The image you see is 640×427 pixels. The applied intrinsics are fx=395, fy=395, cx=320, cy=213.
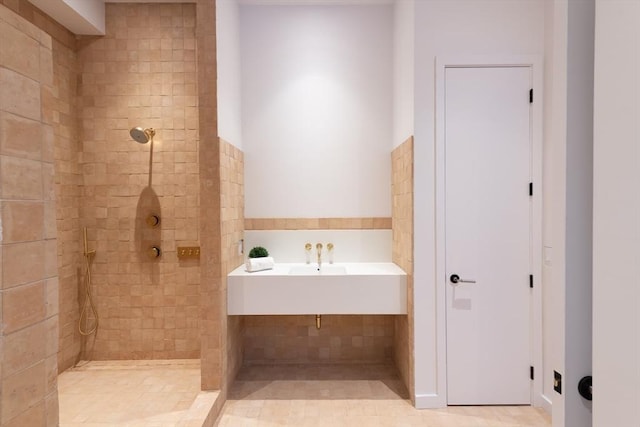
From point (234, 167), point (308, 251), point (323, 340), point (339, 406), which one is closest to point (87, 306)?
point (234, 167)

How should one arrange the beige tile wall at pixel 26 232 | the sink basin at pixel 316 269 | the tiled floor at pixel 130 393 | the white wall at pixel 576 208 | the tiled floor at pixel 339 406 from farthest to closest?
the sink basin at pixel 316 269, the tiled floor at pixel 339 406, the tiled floor at pixel 130 393, the white wall at pixel 576 208, the beige tile wall at pixel 26 232

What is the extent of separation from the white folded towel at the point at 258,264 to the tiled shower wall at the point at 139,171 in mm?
649

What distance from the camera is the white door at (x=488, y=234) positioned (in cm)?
281

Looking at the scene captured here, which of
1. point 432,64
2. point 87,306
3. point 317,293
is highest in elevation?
point 432,64

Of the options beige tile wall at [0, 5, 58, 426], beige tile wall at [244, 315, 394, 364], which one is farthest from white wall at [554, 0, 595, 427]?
beige tile wall at [244, 315, 394, 364]

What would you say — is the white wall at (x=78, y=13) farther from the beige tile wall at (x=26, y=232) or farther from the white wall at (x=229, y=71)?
the beige tile wall at (x=26, y=232)

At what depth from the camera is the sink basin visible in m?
3.21

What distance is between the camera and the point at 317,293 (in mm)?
2949

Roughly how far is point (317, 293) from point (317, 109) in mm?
1634

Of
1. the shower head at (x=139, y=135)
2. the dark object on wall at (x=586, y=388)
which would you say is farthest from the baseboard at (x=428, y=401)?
the shower head at (x=139, y=135)

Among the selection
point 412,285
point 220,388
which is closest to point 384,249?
point 412,285

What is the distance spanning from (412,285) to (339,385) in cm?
108

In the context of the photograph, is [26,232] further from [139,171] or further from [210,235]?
[139,171]

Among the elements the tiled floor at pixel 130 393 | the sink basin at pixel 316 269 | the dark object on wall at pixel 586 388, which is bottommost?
the tiled floor at pixel 130 393
